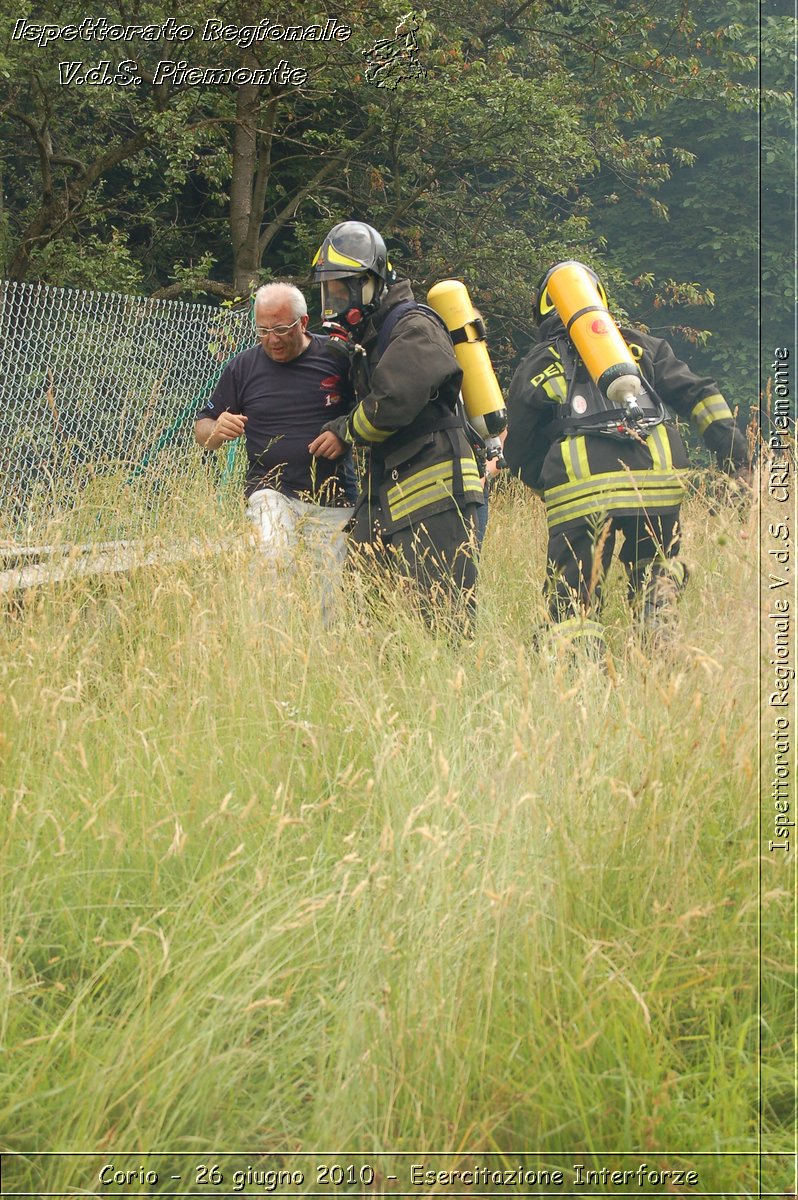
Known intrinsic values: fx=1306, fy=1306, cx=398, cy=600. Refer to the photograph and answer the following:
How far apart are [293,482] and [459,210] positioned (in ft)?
26.6

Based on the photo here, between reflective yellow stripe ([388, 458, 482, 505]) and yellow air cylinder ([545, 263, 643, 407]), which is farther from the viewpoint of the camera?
reflective yellow stripe ([388, 458, 482, 505])

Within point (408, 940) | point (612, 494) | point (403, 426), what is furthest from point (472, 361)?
point (408, 940)

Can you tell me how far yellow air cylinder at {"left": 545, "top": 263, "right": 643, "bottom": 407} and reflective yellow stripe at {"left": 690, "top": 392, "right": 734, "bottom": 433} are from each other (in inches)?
17.2

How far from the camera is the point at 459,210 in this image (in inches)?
515

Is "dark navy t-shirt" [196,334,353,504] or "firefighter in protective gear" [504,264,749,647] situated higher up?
"dark navy t-shirt" [196,334,353,504]

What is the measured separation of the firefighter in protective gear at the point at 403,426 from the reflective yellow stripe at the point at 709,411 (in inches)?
35.2

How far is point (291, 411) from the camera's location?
5789 millimetres

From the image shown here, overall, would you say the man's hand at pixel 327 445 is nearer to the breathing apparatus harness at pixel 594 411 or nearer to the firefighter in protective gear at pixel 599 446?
the firefighter in protective gear at pixel 599 446

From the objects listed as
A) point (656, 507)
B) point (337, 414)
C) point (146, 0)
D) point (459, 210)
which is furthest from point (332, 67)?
point (656, 507)

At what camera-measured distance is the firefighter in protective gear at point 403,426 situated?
502 cm

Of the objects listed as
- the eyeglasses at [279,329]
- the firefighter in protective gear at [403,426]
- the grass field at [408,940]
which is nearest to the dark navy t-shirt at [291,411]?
the eyeglasses at [279,329]

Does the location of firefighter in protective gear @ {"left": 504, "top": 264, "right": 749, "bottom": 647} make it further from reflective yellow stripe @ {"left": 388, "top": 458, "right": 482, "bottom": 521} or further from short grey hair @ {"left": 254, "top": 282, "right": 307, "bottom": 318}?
short grey hair @ {"left": 254, "top": 282, "right": 307, "bottom": 318}

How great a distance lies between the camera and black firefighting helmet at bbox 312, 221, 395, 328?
17.0ft

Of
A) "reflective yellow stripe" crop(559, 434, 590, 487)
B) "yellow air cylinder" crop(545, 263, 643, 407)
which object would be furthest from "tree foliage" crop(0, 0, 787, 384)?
"reflective yellow stripe" crop(559, 434, 590, 487)
